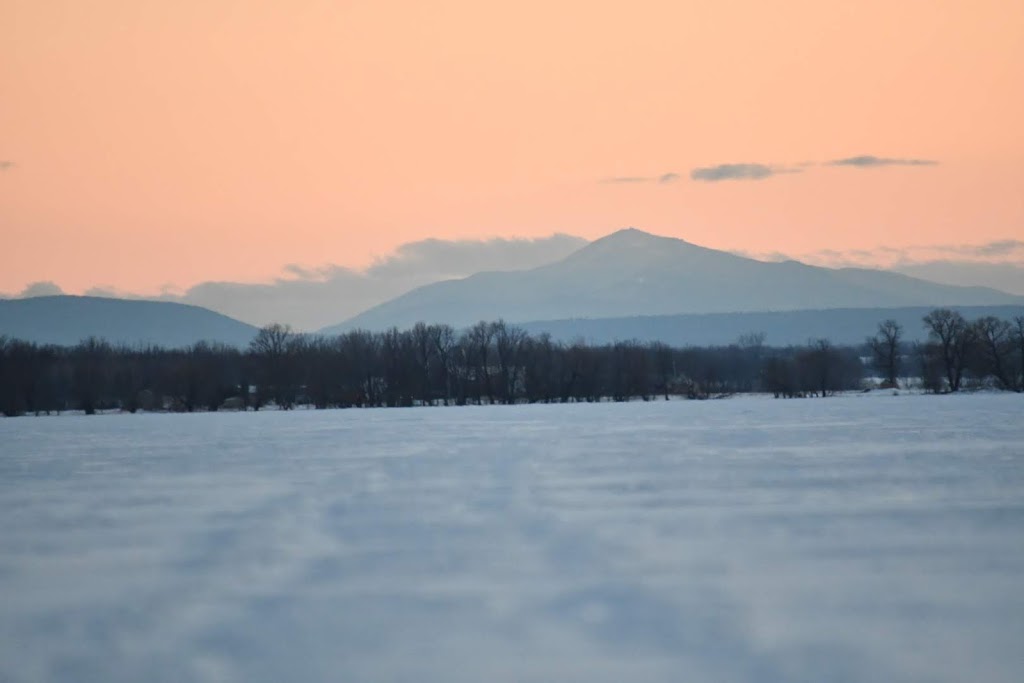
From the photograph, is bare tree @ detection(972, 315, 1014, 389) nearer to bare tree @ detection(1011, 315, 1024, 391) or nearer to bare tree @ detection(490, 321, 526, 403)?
bare tree @ detection(1011, 315, 1024, 391)

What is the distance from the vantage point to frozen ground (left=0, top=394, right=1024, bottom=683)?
20.7ft

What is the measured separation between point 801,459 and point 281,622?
1124 cm

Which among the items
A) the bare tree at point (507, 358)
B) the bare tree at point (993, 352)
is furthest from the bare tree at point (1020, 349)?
the bare tree at point (507, 358)

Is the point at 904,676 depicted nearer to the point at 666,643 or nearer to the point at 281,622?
the point at 666,643

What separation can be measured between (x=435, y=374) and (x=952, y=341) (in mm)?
26634

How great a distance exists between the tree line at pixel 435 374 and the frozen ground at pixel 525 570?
38.9 m

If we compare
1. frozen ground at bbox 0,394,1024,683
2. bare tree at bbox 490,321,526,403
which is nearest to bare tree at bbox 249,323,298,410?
bare tree at bbox 490,321,526,403

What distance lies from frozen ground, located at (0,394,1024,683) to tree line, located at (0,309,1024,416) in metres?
38.9

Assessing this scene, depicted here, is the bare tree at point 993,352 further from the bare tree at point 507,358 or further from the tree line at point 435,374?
the bare tree at point 507,358

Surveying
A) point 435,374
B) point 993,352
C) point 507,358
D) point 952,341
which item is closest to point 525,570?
point 993,352

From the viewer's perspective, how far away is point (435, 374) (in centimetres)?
6212

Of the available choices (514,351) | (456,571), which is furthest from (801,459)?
(514,351)

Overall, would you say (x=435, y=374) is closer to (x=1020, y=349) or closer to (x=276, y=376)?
(x=276, y=376)

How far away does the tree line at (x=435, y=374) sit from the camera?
54906 millimetres
